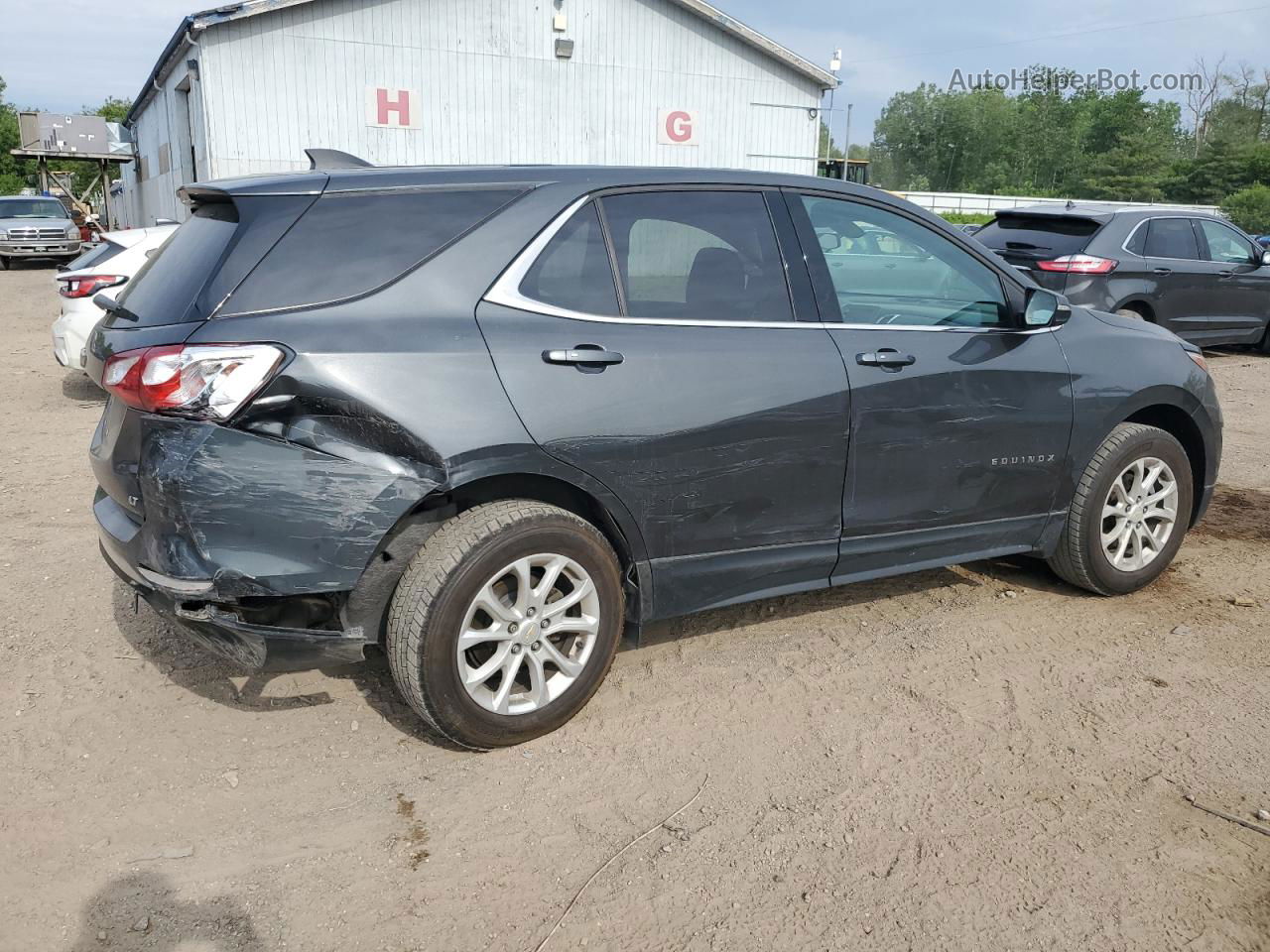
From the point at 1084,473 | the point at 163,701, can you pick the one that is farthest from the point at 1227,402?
the point at 163,701

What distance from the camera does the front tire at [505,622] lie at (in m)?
3.03

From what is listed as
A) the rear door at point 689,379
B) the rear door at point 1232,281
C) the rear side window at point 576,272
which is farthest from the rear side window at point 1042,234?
the rear side window at point 576,272

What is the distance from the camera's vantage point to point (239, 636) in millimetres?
2926

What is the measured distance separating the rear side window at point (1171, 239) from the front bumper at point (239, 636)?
993 cm

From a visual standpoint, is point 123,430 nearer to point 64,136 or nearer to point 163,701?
point 163,701

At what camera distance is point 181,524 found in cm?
284

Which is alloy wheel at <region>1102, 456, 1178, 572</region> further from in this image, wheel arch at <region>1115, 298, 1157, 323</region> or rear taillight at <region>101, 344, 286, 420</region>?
wheel arch at <region>1115, 298, 1157, 323</region>

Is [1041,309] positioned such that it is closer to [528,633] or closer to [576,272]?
[576,272]

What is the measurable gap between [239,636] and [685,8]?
19892 millimetres

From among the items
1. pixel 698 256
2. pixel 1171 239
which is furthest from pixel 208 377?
pixel 1171 239

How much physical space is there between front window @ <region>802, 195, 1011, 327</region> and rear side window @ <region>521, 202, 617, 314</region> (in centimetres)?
90

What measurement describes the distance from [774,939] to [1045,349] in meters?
2.75

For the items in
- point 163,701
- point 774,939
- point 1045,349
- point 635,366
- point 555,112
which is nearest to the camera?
point 774,939

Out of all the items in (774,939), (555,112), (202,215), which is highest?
(555,112)
